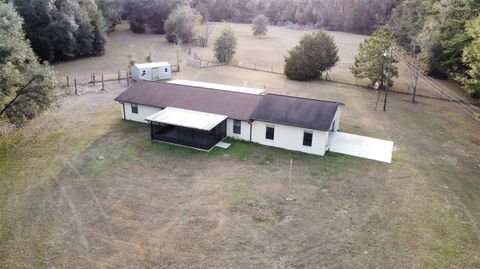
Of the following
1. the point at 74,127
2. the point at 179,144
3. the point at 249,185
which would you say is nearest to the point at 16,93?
the point at 74,127

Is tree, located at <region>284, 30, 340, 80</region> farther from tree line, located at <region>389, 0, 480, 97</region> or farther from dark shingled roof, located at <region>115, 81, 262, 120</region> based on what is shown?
dark shingled roof, located at <region>115, 81, 262, 120</region>

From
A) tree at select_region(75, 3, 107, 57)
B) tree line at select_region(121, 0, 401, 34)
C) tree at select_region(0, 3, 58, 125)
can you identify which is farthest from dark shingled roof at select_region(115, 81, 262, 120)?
tree line at select_region(121, 0, 401, 34)

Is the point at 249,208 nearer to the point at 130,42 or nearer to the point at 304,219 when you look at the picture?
the point at 304,219

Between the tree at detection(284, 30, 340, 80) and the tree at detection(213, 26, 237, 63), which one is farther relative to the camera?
the tree at detection(213, 26, 237, 63)

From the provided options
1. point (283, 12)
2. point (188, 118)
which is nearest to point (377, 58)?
point (188, 118)

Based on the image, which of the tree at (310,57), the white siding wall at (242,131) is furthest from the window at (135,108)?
the tree at (310,57)

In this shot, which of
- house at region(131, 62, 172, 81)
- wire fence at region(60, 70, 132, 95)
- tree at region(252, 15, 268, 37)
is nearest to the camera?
wire fence at region(60, 70, 132, 95)
